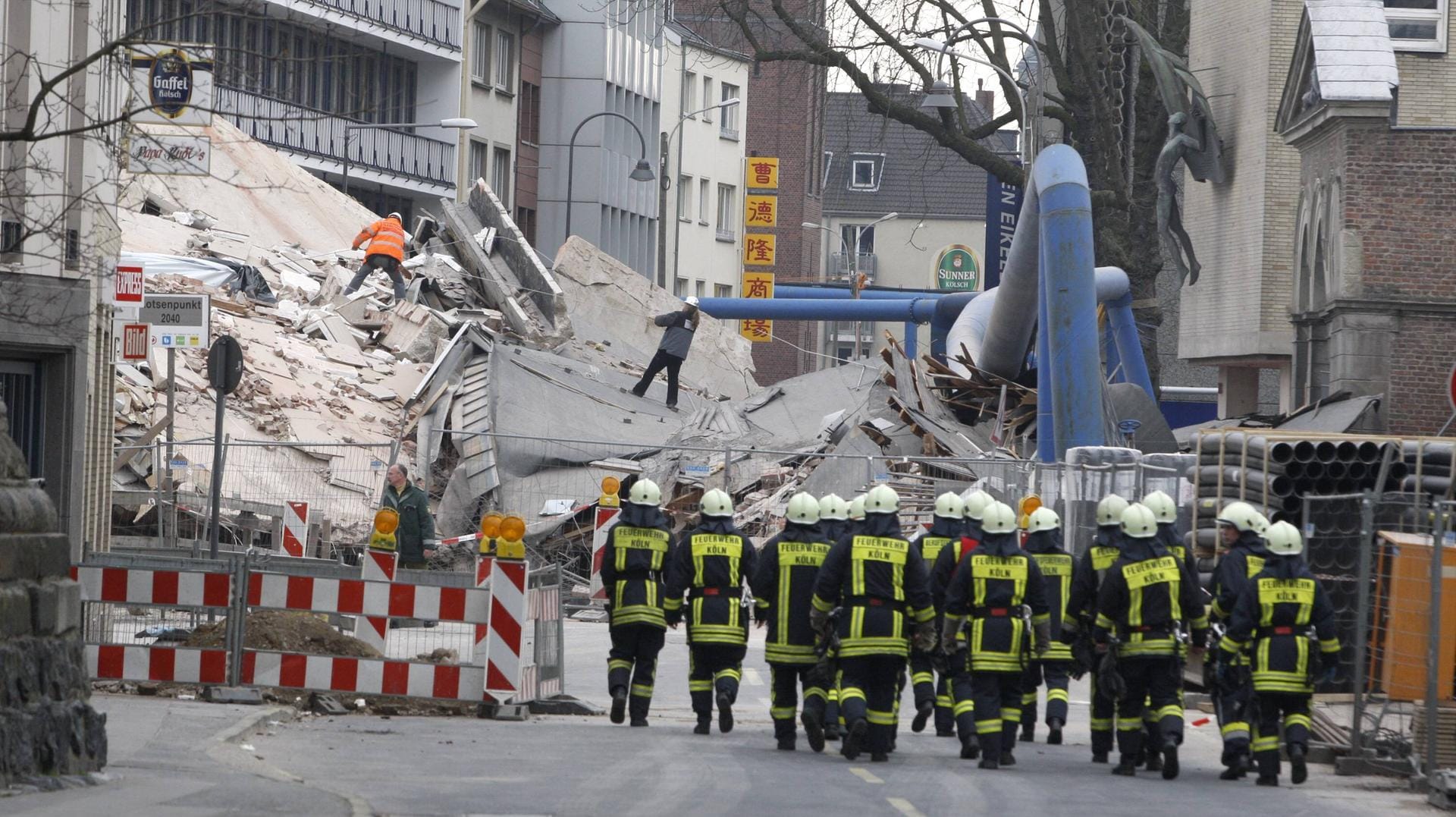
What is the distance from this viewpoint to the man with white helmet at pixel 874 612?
12922mm

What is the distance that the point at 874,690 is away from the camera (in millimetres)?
13086

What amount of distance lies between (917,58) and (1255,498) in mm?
19332

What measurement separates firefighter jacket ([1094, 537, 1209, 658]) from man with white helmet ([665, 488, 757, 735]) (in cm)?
240

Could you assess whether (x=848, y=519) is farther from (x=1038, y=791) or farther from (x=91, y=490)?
(x=91, y=490)

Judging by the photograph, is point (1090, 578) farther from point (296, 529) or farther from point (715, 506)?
point (296, 529)

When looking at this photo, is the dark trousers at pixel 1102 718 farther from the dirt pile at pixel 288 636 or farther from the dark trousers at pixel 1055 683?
the dirt pile at pixel 288 636

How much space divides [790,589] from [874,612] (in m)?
0.81

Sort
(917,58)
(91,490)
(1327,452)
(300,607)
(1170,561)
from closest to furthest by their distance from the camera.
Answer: (1170,561) < (300,607) < (1327,452) < (91,490) < (917,58)

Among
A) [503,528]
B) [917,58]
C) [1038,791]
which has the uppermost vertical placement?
[917,58]

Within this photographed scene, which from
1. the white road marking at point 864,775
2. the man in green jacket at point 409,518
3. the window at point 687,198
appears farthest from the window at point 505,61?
the white road marking at point 864,775

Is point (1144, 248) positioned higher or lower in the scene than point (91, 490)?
higher

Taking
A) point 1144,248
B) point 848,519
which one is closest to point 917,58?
point 1144,248

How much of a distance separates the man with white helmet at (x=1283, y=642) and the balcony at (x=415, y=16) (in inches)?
1597

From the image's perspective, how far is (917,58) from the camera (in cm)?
3594
